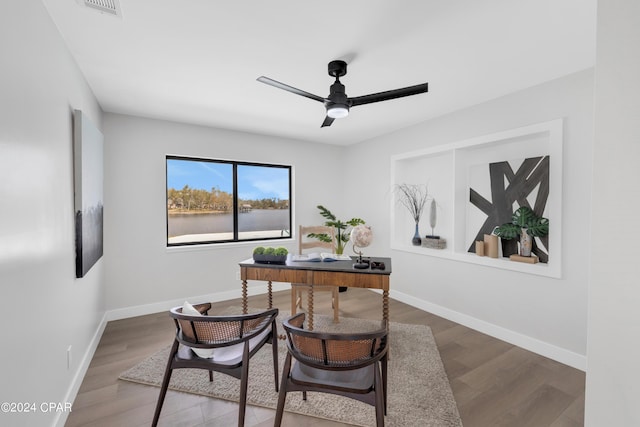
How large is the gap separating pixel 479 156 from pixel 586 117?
107 cm

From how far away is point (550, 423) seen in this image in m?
1.81

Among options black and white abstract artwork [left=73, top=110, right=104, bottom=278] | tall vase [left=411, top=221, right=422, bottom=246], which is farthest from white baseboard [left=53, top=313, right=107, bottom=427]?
tall vase [left=411, top=221, right=422, bottom=246]

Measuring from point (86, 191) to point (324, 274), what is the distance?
209 centimetres

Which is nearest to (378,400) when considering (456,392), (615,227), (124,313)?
(456,392)

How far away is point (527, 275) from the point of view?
2.76 meters

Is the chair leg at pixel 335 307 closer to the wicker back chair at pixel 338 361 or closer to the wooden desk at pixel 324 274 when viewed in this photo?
the wooden desk at pixel 324 274

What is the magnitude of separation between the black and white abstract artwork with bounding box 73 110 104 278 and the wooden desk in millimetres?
1241

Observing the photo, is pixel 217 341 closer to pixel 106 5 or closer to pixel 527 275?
pixel 106 5

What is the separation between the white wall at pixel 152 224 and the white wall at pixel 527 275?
2505mm

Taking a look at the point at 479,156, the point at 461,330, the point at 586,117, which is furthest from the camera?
the point at 479,156

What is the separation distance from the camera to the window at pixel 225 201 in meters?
3.94

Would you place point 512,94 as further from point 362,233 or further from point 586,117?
point 362,233

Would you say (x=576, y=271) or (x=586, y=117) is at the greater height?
(x=586, y=117)

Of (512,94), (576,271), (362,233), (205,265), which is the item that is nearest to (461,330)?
(576,271)
